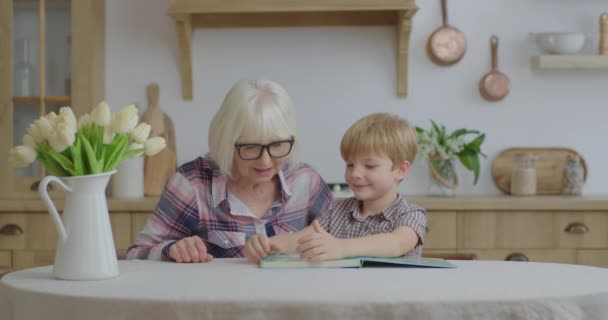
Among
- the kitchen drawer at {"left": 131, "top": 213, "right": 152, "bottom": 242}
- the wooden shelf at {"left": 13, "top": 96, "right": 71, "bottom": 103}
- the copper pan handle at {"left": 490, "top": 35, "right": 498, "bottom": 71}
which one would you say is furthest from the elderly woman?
the copper pan handle at {"left": 490, "top": 35, "right": 498, "bottom": 71}

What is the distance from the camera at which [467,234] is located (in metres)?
3.57

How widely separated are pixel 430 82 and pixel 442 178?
450mm

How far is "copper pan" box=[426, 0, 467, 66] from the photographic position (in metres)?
4.00

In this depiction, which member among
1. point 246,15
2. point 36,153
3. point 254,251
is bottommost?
point 254,251

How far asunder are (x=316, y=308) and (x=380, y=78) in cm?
264

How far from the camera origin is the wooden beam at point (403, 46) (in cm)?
378

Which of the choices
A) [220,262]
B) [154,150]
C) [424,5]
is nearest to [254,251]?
[220,262]

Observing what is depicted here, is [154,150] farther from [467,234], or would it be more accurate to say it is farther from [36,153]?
[467,234]

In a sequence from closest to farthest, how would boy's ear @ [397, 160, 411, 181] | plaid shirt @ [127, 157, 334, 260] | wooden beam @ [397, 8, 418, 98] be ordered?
boy's ear @ [397, 160, 411, 181], plaid shirt @ [127, 157, 334, 260], wooden beam @ [397, 8, 418, 98]

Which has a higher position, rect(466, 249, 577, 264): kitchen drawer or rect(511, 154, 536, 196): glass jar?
rect(511, 154, 536, 196): glass jar

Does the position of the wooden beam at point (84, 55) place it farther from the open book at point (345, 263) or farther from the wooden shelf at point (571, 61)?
the open book at point (345, 263)

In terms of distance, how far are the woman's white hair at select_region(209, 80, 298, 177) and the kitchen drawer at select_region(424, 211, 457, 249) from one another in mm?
1451

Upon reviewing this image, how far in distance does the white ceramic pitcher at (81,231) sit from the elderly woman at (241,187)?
15.3 inches

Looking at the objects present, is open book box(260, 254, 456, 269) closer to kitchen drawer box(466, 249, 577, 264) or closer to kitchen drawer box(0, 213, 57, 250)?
kitchen drawer box(466, 249, 577, 264)
